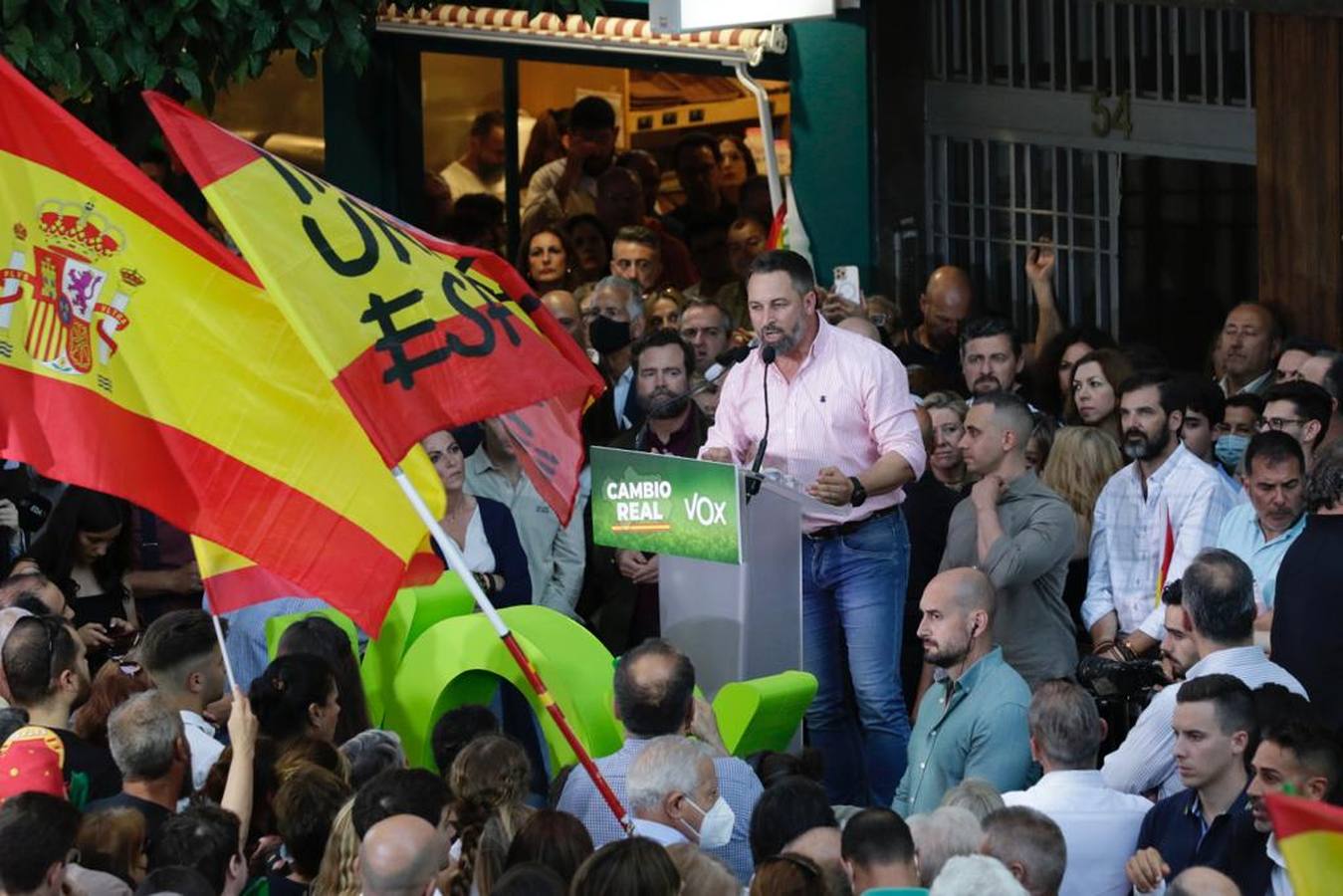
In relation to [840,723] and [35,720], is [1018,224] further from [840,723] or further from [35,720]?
[35,720]

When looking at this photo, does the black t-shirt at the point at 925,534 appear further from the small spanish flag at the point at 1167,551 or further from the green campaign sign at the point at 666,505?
the green campaign sign at the point at 666,505

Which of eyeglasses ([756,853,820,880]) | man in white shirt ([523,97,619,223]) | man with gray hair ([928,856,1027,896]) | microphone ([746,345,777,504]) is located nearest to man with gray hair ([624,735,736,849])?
eyeglasses ([756,853,820,880])

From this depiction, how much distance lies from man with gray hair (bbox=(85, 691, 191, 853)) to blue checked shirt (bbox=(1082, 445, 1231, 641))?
4017mm

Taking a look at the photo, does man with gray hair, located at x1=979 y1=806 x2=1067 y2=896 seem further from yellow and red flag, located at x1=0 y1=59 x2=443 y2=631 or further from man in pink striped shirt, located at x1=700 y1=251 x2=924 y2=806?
man in pink striped shirt, located at x1=700 y1=251 x2=924 y2=806

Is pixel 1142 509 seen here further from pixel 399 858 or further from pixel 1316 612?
pixel 399 858

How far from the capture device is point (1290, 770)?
285 inches

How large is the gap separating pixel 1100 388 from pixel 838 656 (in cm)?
225

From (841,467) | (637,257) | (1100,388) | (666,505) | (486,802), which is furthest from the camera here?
(637,257)

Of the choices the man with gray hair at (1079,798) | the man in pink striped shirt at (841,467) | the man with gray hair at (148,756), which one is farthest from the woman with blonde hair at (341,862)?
the man in pink striped shirt at (841,467)

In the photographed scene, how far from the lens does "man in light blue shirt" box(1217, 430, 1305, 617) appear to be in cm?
945

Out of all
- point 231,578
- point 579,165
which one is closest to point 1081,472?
point 231,578

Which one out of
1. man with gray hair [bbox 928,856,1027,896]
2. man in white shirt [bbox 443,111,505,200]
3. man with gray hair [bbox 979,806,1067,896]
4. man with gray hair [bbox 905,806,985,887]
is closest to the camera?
man with gray hair [bbox 928,856,1027,896]

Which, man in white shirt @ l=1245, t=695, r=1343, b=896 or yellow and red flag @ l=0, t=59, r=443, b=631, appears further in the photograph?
yellow and red flag @ l=0, t=59, r=443, b=631

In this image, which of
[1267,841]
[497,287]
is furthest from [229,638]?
[1267,841]
